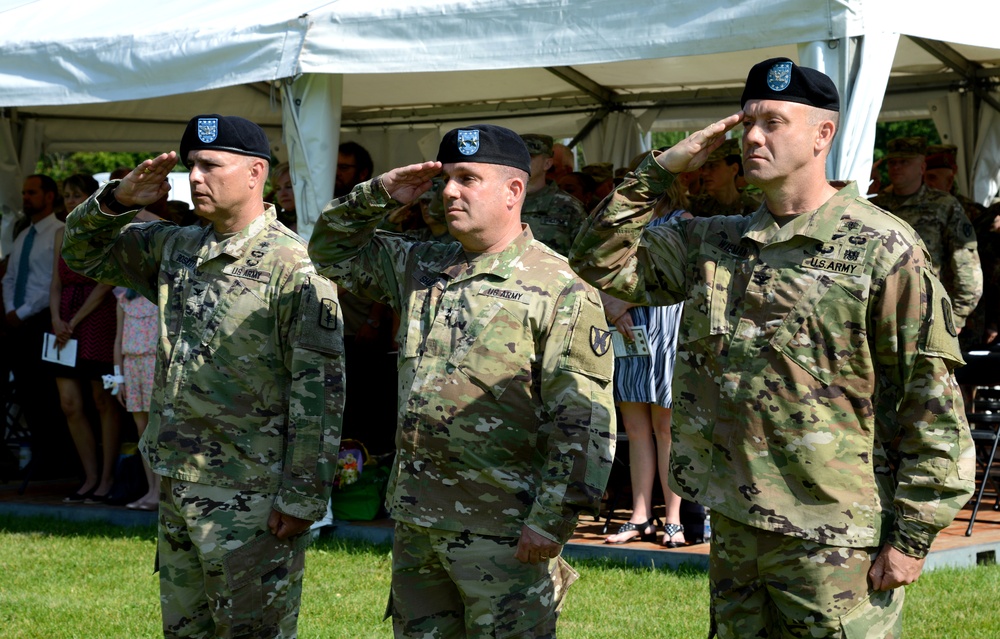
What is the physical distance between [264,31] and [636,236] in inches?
157

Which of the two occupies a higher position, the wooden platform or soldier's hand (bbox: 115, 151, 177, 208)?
soldier's hand (bbox: 115, 151, 177, 208)

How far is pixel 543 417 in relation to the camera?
356 cm

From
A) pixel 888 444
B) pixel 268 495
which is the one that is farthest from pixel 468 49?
pixel 888 444

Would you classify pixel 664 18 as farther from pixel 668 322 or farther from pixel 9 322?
pixel 9 322

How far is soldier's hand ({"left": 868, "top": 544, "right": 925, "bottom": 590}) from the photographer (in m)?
3.04

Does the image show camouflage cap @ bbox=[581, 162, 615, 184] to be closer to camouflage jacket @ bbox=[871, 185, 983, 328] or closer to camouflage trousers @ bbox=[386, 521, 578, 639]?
camouflage jacket @ bbox=[871, 185, 983, 328]

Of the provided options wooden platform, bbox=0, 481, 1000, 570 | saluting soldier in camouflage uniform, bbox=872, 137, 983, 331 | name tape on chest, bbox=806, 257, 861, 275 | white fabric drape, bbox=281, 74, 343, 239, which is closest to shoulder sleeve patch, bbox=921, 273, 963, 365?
name tape on chest, bbox=806, 257, 861, 275

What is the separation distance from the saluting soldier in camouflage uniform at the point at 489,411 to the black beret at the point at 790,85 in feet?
2.51

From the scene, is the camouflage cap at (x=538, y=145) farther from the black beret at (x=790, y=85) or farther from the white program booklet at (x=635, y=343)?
the black beret at (x=790, y=85)

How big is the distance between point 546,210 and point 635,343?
45.2 inches

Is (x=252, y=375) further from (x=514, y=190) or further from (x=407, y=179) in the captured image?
(x=514, y=190)

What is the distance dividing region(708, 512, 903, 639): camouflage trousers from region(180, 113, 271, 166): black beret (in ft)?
6.35

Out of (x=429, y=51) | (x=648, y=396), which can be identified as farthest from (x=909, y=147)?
(x=429, y=51)

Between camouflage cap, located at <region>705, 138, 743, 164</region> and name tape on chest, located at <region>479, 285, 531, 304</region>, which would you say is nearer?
name tape on chest, located at <region>479, 285, 531, 304</region>
